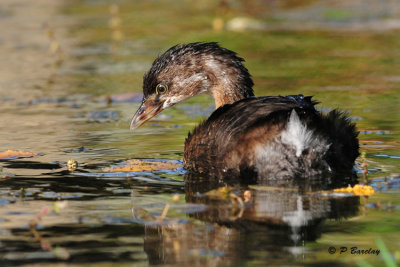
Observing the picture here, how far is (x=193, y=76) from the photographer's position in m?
7.54

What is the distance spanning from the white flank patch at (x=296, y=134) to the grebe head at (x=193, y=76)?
1.71 metres

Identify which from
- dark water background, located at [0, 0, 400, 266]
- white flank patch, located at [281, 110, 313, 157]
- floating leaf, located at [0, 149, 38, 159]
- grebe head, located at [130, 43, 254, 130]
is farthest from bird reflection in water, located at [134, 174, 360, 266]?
floating leaf, located at [0, 149, 38, 159]

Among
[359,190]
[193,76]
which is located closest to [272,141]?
[359,190]

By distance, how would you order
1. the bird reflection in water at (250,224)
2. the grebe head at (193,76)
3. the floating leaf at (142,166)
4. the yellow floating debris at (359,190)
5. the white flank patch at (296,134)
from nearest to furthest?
the bird reflection in water at (250,224), the yellow floating debris at (359,190), the white flank patch at (296,134), the floating leaf at (142,166), the grebe head at (193,76)

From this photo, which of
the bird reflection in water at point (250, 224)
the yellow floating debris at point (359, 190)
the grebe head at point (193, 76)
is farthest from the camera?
the grebe head at point (193, 76)

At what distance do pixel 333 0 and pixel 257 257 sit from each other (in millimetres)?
14352

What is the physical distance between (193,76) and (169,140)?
0.74m

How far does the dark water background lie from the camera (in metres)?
4.57

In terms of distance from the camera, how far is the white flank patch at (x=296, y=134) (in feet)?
18.8

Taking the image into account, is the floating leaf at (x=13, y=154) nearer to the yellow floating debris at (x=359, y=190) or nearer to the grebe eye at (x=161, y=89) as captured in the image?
the grebe eye at (x=161, y=89)

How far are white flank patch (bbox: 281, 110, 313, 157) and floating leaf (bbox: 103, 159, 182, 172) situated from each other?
1.27 m

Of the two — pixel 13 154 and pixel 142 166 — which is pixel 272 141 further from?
pixel 13 154

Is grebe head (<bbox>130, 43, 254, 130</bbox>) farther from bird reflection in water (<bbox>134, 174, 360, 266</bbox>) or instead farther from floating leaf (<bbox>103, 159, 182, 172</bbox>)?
bird reflection in water (<bbox>134, 174, 360, 266</bbox>)

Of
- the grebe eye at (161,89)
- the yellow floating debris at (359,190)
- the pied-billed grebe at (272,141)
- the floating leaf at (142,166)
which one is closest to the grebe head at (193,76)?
the grebe eye at (161,89)
